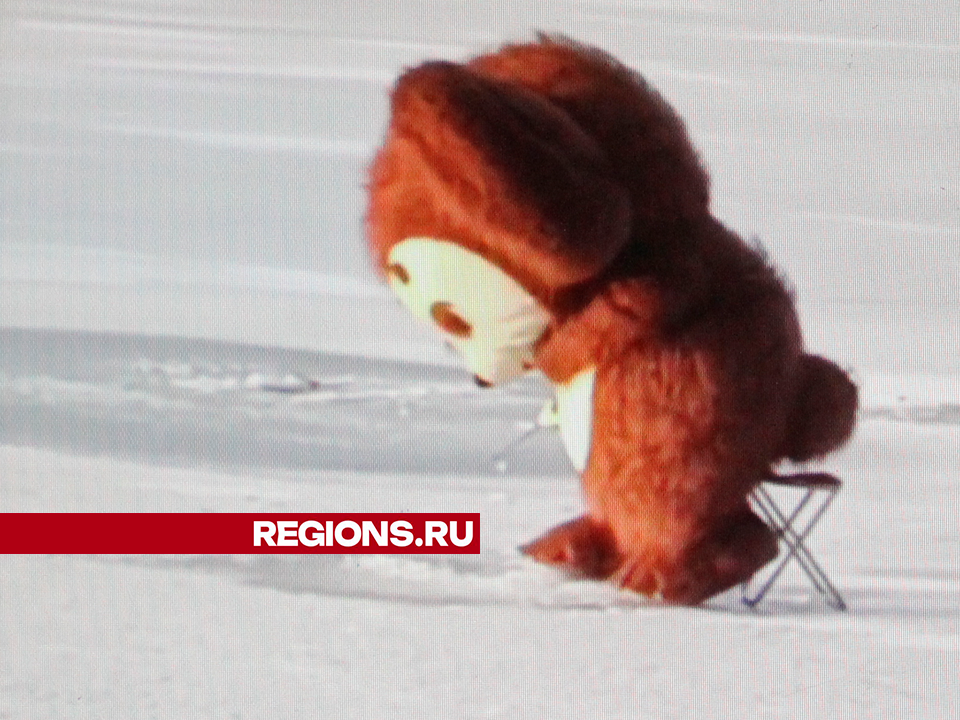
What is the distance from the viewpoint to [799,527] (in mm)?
614

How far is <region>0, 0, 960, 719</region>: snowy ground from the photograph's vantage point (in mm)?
556

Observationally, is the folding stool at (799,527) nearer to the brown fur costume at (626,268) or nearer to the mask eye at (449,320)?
the brown fur costume at (626,268)

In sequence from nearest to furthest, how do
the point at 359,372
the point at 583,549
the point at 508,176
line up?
the point at 508,176 → the point at 583,549 → the point at 359,372

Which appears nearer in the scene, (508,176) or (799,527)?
(508,176)

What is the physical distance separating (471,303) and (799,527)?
21 centimetres

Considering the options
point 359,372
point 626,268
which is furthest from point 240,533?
point 626,268

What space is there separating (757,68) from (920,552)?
284mm

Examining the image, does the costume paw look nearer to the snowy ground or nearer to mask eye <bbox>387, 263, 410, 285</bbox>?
the snowy ground

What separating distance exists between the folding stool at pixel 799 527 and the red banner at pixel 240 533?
0.43 feet

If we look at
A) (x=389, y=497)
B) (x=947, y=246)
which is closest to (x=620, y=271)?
(x=389, y=497)

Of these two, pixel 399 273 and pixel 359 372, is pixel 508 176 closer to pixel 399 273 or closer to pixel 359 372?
pixel 399 273

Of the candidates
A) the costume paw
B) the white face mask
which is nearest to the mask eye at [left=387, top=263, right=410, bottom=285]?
the white face mask

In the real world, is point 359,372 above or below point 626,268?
below

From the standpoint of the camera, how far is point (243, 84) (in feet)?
2.48
